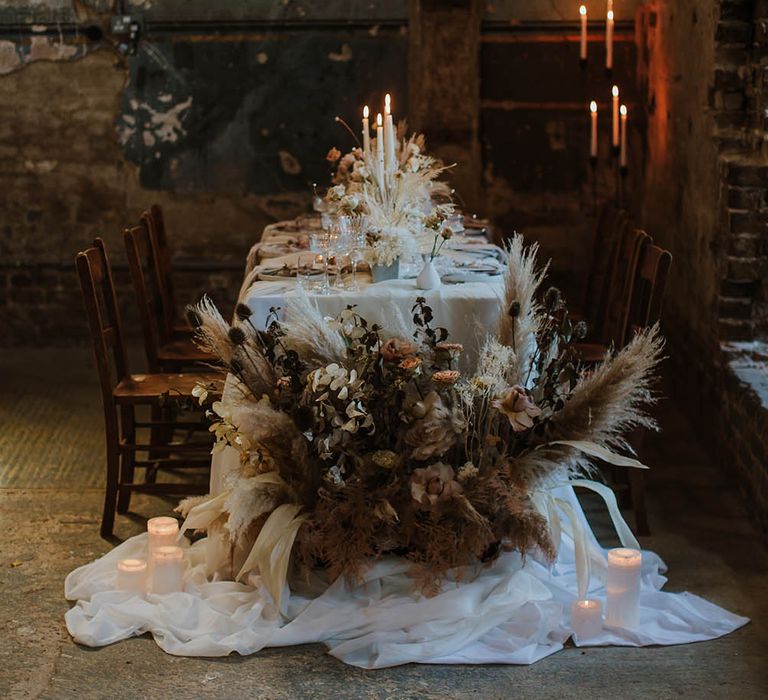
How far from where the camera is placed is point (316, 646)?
3629mm

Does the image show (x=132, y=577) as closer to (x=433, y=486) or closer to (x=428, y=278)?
(x=433, y=486)

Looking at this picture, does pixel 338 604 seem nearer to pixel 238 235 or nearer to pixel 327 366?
pixel 327 366

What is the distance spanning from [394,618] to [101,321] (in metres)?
1.62

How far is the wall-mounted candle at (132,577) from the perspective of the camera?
3.92m

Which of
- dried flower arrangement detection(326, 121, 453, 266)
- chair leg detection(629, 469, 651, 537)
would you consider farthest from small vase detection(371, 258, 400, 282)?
chair leg detection(629, 469, 651, 537)

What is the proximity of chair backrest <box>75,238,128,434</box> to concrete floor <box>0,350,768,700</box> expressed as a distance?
0.51m

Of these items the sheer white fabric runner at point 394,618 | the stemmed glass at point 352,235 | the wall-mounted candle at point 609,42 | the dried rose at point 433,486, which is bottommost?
the sheer white fabric runner at point 394,618

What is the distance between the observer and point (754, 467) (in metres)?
4.75

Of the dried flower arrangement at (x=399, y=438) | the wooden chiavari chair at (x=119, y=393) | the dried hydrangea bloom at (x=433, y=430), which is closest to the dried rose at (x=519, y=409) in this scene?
the dried flower arrangement at (x=399, y=438)

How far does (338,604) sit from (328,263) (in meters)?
1.57

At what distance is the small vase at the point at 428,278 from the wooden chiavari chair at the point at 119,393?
80 centimetres

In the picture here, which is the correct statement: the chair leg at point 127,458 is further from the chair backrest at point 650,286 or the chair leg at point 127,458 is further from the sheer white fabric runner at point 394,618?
the chair backrest at point 650,286

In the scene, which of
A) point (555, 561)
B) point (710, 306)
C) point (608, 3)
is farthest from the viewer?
point (608, 3)

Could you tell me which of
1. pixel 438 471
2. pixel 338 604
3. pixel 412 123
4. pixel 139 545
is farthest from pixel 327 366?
pixel 412 123
